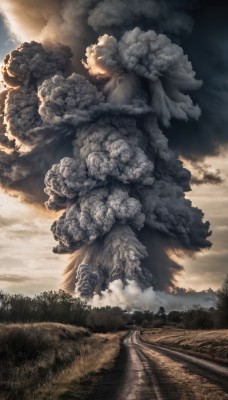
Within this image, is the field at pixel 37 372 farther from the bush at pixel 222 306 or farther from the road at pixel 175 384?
the bush at pixel 222 306

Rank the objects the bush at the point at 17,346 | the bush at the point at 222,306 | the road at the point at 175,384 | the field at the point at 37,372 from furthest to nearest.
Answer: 1. the bush at the point at 222,306
2. the bush at the point at 17,346
3. the field at the point at 37,372
4. the road at the point at 175,384

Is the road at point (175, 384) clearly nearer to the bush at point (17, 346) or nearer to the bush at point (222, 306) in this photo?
the bush at point (17, 346)

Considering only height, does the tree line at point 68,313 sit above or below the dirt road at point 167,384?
above

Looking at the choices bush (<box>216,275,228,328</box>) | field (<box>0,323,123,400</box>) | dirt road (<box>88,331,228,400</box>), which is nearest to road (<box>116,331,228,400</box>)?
dirt road (<box>88,331,228,400</box>)

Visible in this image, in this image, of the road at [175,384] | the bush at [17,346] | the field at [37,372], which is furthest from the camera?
the bush at [17,346]

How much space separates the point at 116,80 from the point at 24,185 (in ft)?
135

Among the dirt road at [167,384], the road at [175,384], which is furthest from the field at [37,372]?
the road at [175,384]

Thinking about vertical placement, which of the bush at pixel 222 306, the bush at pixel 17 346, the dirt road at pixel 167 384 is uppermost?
the bush at pixel 222 306

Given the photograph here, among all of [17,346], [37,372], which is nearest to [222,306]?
[17,346]

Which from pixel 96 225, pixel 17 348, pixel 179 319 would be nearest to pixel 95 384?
pixel 17 348

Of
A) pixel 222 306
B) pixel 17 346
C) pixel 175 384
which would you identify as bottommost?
pixel 175 384

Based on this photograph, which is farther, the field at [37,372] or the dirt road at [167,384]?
the field at [37,372]

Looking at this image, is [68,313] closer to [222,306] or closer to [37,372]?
[222,306]

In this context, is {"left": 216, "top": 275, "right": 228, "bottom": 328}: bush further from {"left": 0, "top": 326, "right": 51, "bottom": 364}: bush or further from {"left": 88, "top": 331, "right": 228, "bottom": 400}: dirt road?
{"left": 88, "top": 331, "right": 228, "bottom": 400}: dirt road
